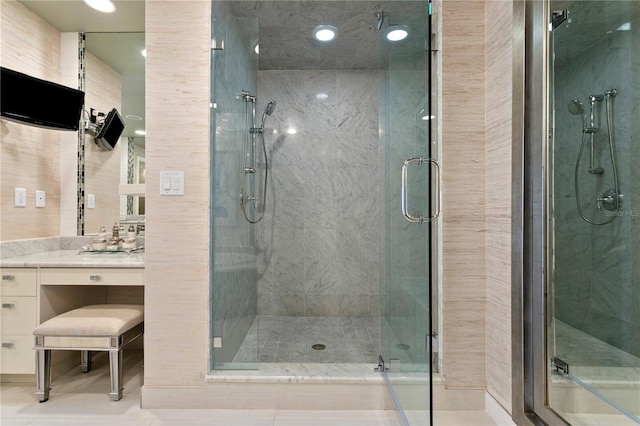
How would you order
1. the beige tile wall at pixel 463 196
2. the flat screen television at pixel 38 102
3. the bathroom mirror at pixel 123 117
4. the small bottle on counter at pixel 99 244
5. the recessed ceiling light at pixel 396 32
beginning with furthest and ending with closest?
the bathroom mirror at pixel 123 117, the small bottle on counter at pixel 99 244, the flat screen television at pixel 38 102, the beige tile wall at pixel 463 196, the recessed ceiling light at pixel 396 32

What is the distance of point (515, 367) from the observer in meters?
1.53

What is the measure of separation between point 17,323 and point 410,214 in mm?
2223

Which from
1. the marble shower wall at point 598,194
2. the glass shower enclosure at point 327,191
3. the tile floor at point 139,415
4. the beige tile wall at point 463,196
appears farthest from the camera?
the beige tile wall at point 463,196

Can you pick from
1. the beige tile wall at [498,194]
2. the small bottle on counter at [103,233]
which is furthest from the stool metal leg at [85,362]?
the beige tile wall at [498,194]

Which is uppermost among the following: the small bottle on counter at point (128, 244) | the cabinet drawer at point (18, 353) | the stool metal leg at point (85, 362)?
the small bottle on counter at point (128, 244)

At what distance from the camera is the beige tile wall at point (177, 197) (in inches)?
70.7

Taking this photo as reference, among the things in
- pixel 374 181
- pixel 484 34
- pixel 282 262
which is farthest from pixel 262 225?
pixel 484 34

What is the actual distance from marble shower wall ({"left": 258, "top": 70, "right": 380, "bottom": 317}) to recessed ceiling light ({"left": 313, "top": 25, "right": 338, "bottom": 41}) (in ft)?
1.77

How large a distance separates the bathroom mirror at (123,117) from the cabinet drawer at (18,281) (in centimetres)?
62

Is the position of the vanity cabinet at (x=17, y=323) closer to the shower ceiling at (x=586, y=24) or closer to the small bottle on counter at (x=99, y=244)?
the small bottle on counter at (x=99, y=244)

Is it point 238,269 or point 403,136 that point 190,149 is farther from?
point 403,136

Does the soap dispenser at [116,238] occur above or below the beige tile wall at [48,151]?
below

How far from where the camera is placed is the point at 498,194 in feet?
5.45

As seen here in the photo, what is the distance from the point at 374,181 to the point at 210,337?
6.53ft
